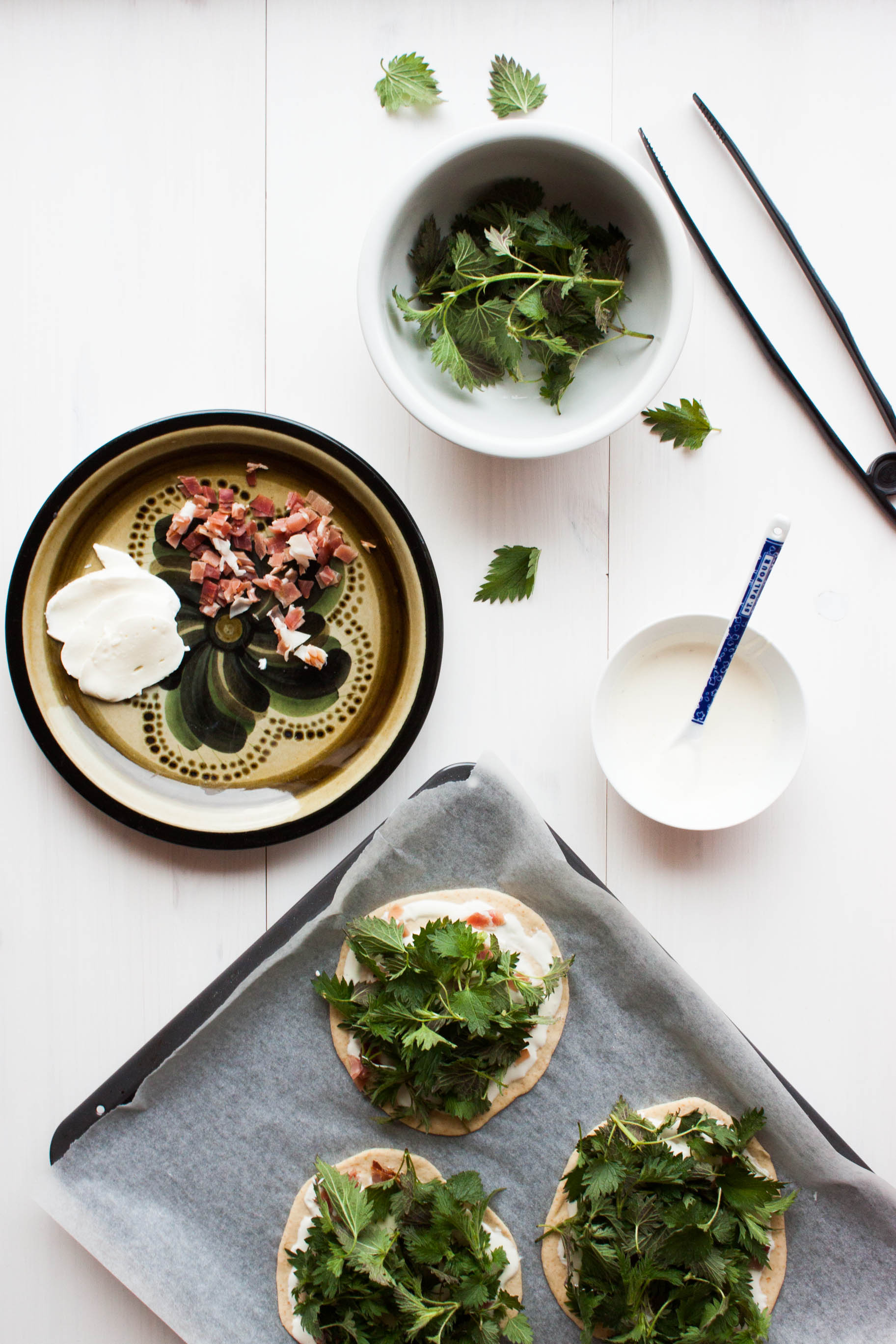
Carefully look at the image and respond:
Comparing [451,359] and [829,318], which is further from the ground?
[829,318]

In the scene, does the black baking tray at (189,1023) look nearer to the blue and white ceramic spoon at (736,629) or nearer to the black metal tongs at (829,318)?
the blue and white ceramic spoon at (736,629)

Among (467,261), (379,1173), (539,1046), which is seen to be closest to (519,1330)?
(379,1173)

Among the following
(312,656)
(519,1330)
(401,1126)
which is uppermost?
(312,656)

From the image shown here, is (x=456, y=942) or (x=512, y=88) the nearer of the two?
(x=456, y=942)

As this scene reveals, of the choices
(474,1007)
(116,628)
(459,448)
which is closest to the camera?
(474,1007)

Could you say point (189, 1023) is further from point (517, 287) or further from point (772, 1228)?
point (517, 287)

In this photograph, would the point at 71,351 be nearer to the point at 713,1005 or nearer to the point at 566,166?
the point at 566,166
